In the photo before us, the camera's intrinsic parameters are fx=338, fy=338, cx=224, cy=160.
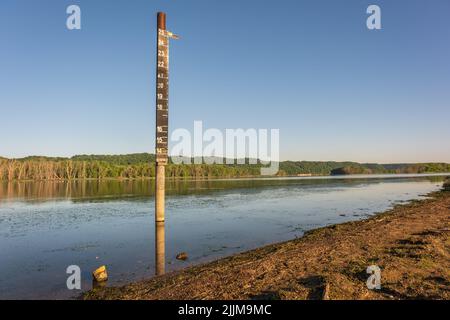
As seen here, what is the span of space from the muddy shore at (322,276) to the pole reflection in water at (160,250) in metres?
1.07

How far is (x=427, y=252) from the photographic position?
11.0 meters

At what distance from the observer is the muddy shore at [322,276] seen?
25.0ft

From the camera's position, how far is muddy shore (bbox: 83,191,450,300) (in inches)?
301

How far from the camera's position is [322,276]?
28.6 feet

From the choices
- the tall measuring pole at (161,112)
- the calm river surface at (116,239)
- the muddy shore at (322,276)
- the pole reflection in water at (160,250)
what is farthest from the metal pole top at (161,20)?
the muddy shore at (322,276)

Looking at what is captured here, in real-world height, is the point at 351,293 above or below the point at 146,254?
above

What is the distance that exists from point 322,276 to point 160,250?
8843 mm

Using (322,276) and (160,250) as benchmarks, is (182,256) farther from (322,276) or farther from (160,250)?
(322,276)

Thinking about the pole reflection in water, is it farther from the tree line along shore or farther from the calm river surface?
the tree line along shore

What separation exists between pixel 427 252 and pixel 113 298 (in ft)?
31.9
